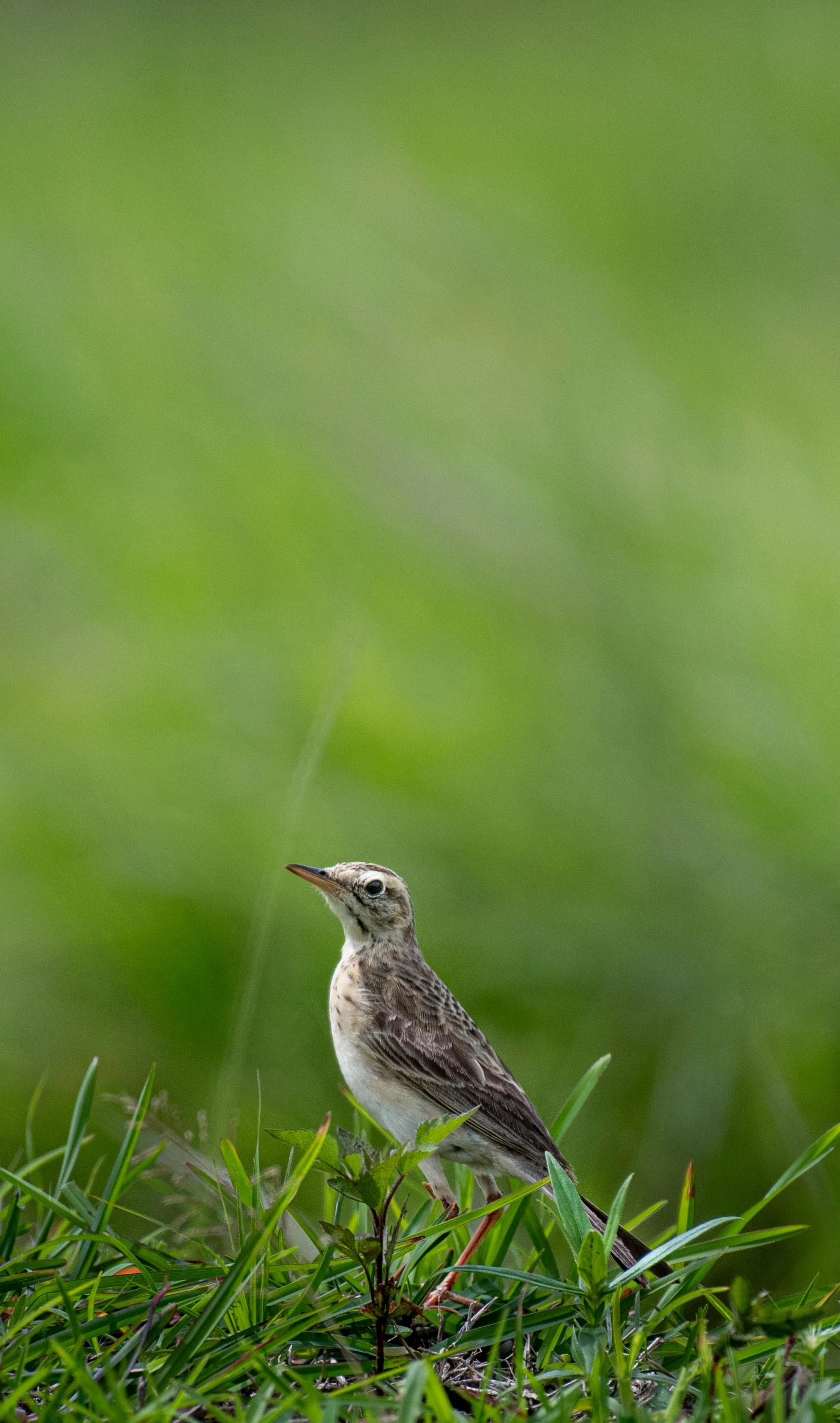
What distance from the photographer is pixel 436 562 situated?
738 cm

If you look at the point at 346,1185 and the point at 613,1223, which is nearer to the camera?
the point at 346,1185

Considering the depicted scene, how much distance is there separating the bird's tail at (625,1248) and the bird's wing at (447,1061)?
0.66ft

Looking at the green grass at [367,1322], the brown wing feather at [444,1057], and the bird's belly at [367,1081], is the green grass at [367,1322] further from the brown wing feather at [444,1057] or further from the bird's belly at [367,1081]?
the bird's belly at [367,1081]

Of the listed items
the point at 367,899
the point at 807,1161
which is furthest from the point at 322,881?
the point at 807,1161

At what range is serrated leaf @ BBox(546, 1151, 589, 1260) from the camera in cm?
225

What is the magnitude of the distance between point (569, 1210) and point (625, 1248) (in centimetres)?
17

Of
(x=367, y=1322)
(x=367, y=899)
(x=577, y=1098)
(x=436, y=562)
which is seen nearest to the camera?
(x=367, y=1322)

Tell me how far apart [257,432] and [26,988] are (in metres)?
4.57

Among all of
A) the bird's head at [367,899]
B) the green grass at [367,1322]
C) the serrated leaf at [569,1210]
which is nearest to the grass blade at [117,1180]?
the green grass at [367,1322]

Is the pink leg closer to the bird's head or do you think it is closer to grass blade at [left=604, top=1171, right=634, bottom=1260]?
grass blade at [left=604, top=1171, right=634, bottom=1260]

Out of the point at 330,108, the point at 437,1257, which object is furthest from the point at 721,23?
the point at 437,1257

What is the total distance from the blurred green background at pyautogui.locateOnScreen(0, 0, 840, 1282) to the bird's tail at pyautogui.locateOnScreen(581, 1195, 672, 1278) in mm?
755

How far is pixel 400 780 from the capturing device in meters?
5.44

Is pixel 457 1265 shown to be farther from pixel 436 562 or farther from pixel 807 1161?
pixel 436 562
